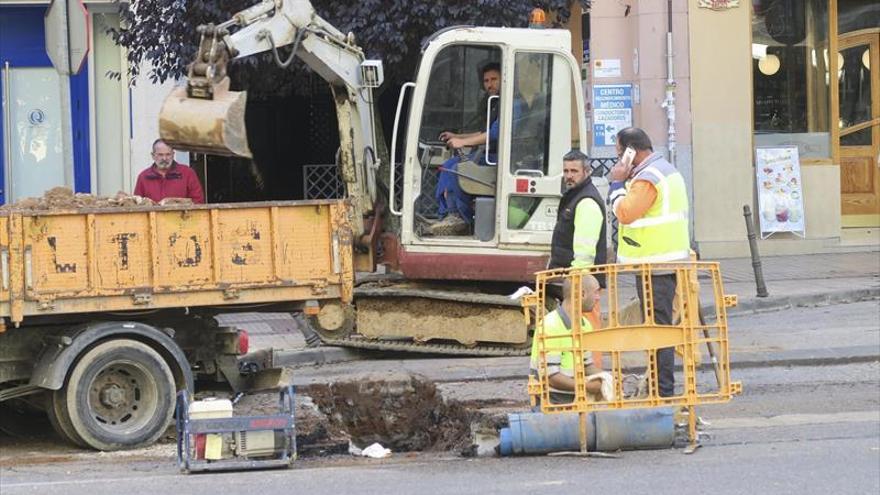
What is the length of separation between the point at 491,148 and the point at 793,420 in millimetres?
3771

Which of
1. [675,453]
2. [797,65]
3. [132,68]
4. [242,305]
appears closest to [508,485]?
[675,453]

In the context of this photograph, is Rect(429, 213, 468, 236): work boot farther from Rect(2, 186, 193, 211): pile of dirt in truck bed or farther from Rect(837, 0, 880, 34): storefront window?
Rect(837, 0, 880, 34): storefront window

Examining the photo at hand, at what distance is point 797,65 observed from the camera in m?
19.5

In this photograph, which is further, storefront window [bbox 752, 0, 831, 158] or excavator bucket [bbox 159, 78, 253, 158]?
storefront window [bbox 752, 0, 831, 158]

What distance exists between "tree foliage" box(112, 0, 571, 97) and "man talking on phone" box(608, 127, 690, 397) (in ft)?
16.5

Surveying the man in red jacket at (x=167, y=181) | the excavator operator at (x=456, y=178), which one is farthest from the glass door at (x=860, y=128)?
the man in red jacket at (x=167, y=181)

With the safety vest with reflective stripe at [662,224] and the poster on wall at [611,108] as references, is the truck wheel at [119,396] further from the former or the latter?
the poster on wall at [611,108]

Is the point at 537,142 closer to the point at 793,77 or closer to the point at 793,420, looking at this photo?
the point at 793,420

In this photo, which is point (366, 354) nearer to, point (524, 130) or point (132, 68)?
point (524, 130)

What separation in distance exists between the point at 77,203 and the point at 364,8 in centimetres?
529

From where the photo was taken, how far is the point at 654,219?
889cm

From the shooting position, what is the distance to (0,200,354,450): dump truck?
28.4ft

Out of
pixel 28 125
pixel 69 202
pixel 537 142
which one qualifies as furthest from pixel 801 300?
pixel 28 125

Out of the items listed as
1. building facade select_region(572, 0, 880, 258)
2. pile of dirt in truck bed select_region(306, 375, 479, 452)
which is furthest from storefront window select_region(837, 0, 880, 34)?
pile of dirt in truck bed select_region(306, 375, 479, 452)
